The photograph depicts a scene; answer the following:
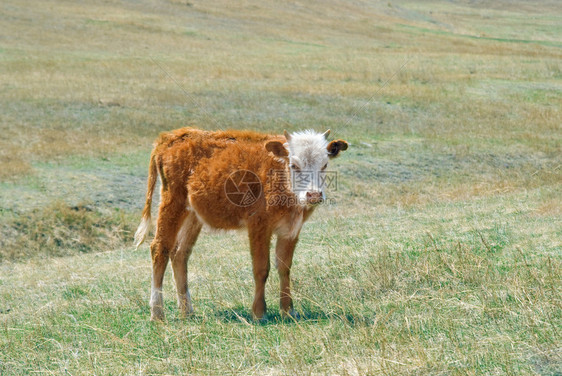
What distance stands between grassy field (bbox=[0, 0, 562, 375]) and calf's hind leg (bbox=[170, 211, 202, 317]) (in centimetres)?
30

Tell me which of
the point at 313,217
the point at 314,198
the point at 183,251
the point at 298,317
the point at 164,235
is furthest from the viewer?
the point at 313,217

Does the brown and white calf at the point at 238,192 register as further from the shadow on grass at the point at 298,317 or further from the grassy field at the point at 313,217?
the grassy field at the point at 313,217

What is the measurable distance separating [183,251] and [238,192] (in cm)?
120

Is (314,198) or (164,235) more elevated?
(314,198)

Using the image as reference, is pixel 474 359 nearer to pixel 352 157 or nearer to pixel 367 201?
pixel 367 201

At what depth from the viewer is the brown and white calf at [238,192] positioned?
746 centimetres

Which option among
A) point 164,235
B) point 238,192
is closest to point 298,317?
point 238,192

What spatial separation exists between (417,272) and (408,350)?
231 cm

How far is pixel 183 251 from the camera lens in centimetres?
825

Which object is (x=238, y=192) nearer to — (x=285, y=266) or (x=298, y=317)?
(x=285, y=266)

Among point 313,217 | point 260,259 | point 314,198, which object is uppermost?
point 314,198

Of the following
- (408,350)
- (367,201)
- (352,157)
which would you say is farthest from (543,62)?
(408,350)

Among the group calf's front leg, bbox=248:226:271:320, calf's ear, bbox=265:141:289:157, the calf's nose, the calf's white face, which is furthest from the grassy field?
calf's ear, bbox=265:141:289:157

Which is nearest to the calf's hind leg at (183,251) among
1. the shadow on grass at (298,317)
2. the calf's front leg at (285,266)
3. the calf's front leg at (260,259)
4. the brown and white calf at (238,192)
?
the brown and white calf at (238,192)
